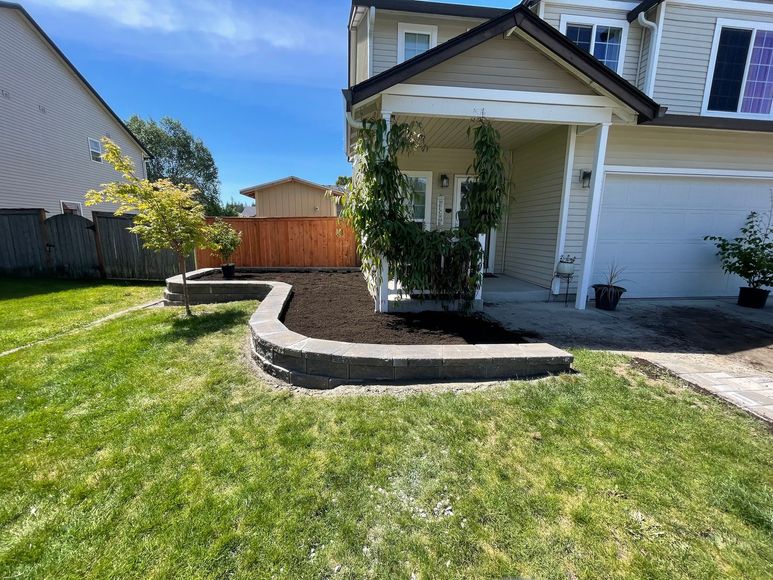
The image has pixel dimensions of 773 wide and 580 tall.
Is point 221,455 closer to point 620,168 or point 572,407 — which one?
point 572,407

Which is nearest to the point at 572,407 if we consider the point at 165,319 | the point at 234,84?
the point at 165,319

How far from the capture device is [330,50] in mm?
9023

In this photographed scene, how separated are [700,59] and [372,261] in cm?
780

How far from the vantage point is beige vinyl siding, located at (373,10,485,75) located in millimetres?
6605

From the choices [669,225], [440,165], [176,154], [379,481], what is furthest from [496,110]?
[176,154]

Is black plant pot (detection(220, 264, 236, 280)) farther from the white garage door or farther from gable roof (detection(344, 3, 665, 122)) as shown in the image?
the white garage door

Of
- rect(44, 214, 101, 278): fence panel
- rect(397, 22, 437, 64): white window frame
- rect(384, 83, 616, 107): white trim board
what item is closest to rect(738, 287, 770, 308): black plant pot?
rect(384, 83, 616, 107): white trim board

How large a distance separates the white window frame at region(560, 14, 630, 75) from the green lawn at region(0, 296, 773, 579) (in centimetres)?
686

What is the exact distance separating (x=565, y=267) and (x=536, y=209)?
5.40 feet

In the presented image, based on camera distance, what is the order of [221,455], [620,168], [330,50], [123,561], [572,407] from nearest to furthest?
[123,561]
[221,455]
[572,407]
[620,168]
[330,50]

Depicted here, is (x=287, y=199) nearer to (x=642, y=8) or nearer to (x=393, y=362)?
(x=642, y=8)

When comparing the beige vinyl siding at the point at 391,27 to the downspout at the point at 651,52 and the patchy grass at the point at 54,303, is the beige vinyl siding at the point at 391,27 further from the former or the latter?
the patchy grass at the point at 54,303

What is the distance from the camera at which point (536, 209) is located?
264 inches

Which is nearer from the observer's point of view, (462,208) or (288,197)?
(462,208)
